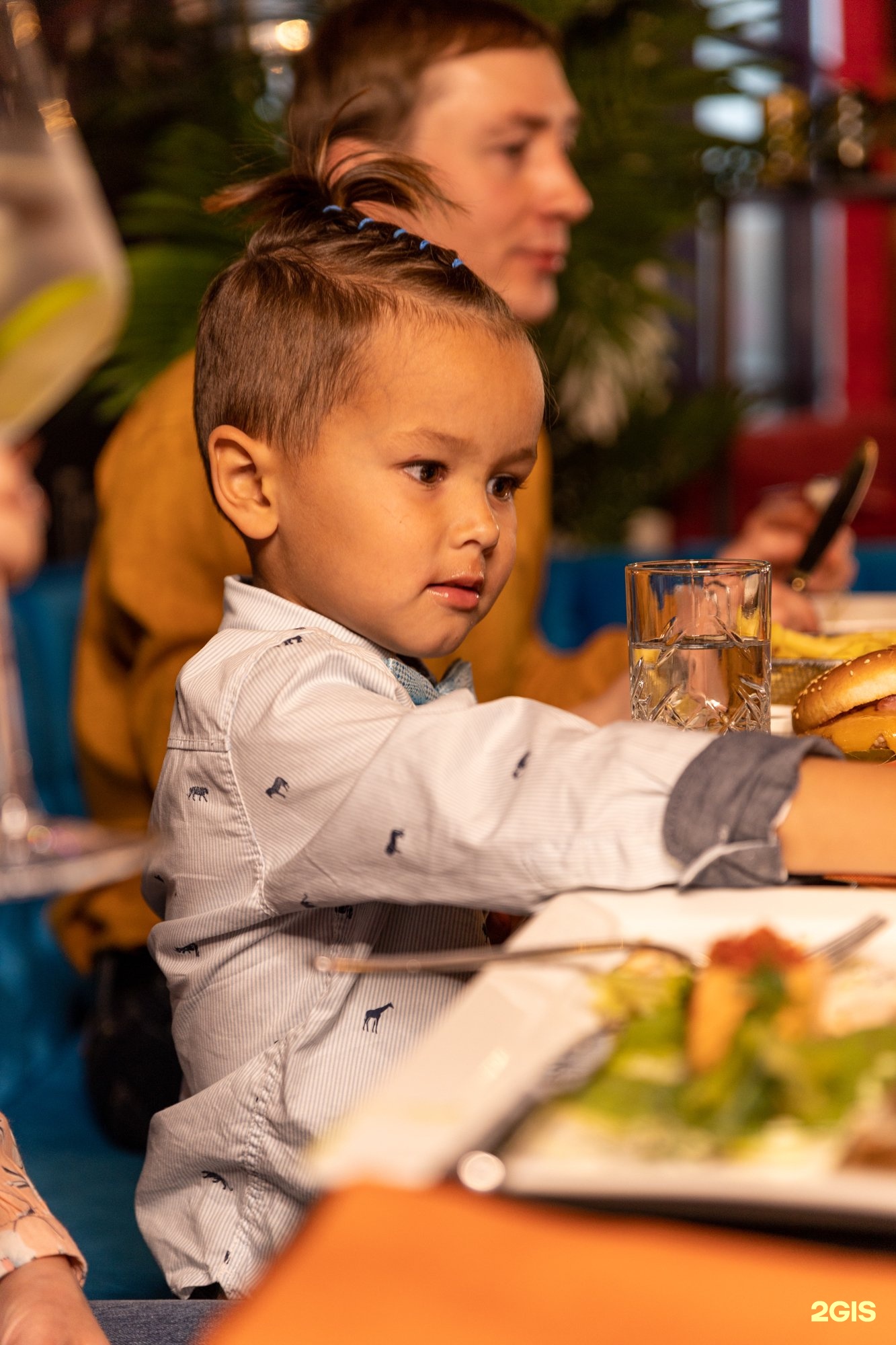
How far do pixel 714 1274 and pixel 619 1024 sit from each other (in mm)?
138

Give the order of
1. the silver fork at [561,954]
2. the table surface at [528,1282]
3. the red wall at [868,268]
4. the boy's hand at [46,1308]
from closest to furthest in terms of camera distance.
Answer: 1. the table surface at [528,1282]
2. the silver fork at [561,954]
3. the boy's hand at [46,1308]
4. the red wall at [868,268]

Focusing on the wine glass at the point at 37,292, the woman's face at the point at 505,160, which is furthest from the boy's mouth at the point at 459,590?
the woman's face at the point at 505,160

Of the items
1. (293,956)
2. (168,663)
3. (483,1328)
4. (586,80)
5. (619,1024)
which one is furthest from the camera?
(586,80)

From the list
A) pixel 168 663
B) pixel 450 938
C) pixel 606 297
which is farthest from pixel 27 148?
pixel 606 297

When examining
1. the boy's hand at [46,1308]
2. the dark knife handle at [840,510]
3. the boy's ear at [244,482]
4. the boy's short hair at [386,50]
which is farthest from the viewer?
the boy's short hair at [386,50]

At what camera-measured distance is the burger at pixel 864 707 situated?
35.9 inches

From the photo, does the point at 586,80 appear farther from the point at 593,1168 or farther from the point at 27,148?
the point at 593,1168

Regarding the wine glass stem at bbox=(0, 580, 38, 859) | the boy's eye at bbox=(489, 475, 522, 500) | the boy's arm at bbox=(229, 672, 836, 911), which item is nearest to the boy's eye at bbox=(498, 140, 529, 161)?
the boy's eye at bbox=(489, 475, 522, 500)

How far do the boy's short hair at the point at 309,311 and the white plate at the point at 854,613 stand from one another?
529 millimetres

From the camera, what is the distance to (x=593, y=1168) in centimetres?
43

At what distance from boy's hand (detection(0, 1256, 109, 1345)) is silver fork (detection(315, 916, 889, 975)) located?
38cm

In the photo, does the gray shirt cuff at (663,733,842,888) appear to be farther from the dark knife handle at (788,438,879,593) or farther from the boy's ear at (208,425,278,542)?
the dark knife handle at (788,438,879,593)

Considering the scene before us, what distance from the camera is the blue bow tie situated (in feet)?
3.35

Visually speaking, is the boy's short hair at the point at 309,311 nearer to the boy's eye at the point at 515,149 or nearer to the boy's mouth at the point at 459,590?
the boy's mouth at the point at 459,590
